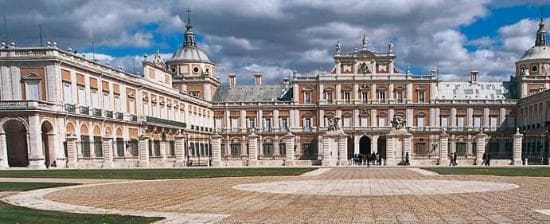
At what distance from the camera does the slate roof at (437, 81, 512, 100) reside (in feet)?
239

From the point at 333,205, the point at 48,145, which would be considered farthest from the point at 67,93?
the point at 333,205

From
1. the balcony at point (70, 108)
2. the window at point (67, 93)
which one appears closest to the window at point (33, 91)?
the window at point (67, 93)

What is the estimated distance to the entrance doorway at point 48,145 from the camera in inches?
1396

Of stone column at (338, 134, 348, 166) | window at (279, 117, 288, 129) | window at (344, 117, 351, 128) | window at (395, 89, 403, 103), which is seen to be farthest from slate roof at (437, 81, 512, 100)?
stone column at (338, 134, 348, 166)

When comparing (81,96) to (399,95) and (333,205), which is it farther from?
(399,95)

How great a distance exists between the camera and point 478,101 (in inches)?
2788

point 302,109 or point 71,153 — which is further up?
point 302,109

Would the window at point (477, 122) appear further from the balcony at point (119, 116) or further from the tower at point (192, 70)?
the balcony at point (119, 116)

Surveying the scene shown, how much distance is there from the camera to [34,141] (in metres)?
33.9

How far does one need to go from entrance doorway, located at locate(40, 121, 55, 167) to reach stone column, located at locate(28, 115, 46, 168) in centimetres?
129

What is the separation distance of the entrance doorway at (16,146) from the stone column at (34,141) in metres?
1.81

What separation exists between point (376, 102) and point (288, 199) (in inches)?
2343

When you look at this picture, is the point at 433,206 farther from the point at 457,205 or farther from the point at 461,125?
the point at 461,125

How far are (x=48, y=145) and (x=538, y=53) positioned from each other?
227 ft
